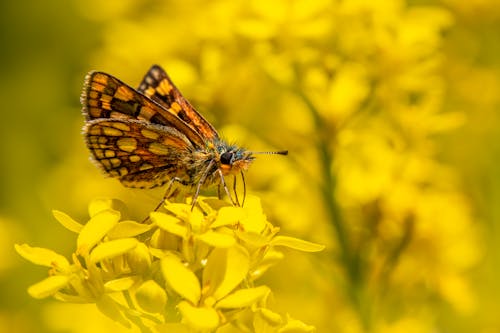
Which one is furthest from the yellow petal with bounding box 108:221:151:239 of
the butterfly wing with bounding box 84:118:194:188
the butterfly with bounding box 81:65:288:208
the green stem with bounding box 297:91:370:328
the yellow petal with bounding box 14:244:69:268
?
the green stem with bounding box 297:91:370:328

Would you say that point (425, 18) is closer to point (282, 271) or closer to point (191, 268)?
point (282, 271)

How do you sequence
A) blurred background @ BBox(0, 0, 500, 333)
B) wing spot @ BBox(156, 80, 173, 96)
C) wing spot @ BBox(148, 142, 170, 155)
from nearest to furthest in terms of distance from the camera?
wing spot @ BBox(148, 142, 170, 155)
wing spot @ BBox(156, 80, 173, 96)
blurred background @ BBox(0, 0, 500, 333)

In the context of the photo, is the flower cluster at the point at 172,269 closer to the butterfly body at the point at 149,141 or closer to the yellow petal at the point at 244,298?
the yellow petal at the point at 244,298

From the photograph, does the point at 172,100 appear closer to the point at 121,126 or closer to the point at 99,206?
the point at 121,126

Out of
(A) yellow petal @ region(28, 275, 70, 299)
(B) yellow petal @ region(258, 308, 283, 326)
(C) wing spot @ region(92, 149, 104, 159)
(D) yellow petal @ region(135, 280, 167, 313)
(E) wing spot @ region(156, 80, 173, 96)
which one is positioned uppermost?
(E) wing spot @ region(156, 80, 173, 96)

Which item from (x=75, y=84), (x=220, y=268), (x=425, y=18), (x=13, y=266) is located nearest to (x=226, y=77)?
(x=425, y=18)

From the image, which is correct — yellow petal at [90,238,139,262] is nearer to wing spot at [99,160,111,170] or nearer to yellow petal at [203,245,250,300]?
yellow petal at [203,245,250,300]

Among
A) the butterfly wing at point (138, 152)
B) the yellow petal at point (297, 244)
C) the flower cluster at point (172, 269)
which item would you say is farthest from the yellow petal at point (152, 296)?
the butterfly wing at point (138, 152)

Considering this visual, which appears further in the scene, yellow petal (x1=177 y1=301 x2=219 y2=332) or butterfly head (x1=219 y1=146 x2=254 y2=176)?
butterfly head (x1=219 y1=146 x2=254 y2=176)
